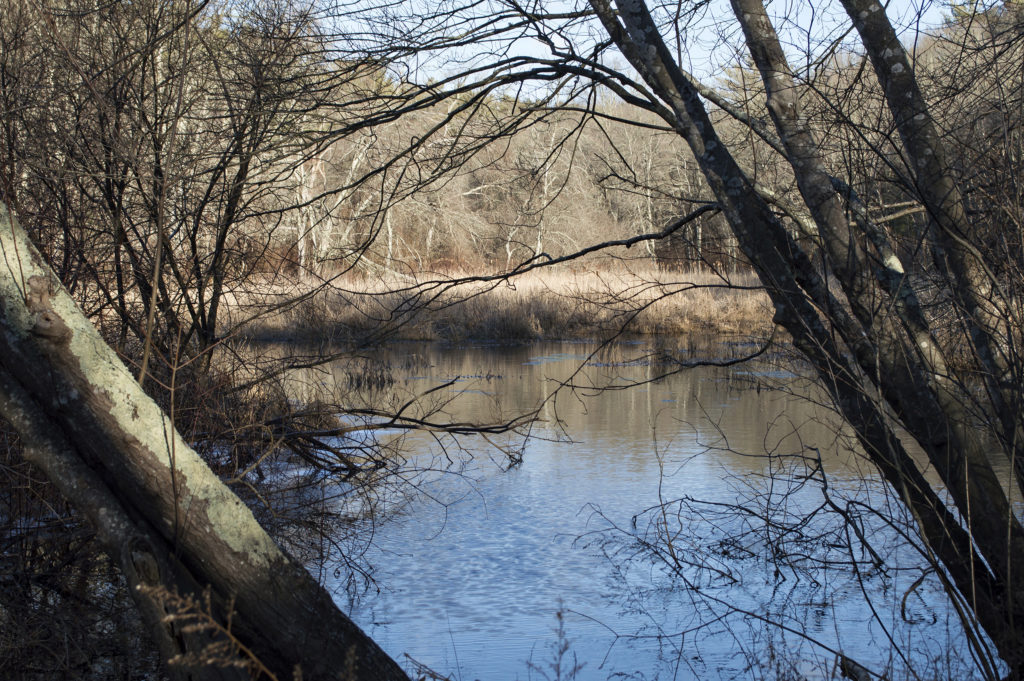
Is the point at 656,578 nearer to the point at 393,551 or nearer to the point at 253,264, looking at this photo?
the point at 393,551

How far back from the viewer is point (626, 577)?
18.5ft

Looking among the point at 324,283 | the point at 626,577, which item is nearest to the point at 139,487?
the point at 324,283

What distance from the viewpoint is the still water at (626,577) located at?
4.45 metres

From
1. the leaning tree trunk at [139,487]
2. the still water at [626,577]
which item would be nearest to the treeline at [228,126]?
the still water at [626,577]

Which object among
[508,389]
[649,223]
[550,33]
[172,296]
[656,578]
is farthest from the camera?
[649,223]

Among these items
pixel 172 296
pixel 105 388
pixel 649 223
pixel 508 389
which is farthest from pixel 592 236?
pixel 105 388

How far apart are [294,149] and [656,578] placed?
3.26 m

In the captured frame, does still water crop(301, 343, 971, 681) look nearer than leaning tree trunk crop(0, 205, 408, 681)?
No

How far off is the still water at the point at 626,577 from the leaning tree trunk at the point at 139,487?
99 cm

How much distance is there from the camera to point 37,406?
2615mm

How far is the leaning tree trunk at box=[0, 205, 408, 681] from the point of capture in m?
2.55

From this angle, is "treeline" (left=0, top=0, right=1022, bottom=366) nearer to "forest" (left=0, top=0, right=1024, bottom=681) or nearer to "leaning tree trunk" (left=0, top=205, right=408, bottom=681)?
"forest" (left=0, top=0, right=1024, bottom=681)

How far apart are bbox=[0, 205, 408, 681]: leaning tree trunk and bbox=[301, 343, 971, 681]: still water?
990mm

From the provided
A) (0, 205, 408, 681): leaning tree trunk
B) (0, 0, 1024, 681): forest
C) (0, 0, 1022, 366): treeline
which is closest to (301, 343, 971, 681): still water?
(0, 0, 1024, 681): forest
